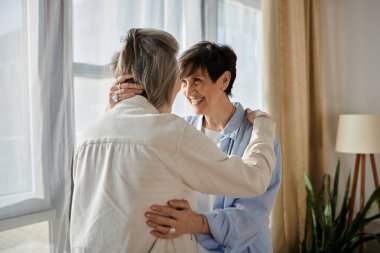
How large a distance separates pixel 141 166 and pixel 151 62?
271 millimetres

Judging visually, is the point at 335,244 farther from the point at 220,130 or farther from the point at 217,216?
the point at 217,216

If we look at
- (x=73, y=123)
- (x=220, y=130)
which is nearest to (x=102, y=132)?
(x=73, y=123)

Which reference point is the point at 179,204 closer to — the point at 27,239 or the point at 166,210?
the point at 166,210

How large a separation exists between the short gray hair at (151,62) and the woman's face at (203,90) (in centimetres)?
46

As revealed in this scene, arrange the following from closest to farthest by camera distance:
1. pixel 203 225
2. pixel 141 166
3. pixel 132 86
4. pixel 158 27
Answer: pixel 141 166
pixel 132 86
pixel 203 225
pixel 158 27

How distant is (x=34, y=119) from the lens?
128 cm

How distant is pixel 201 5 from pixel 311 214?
173cm

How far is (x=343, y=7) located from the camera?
2.99 m

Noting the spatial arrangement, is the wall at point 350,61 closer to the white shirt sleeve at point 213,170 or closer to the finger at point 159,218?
the white shirt sleeve at point 213,170

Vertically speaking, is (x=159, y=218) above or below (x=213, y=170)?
below

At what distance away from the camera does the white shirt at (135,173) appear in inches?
31.0

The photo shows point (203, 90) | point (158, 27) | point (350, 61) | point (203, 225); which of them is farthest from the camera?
point (350, 61)

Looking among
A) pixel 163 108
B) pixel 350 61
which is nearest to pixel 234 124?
pixel 163 108

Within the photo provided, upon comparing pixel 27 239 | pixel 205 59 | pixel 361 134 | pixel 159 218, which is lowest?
pixel 27 239
